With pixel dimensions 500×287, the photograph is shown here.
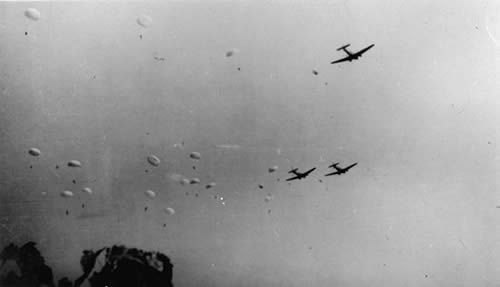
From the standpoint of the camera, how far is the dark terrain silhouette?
39.4 feet

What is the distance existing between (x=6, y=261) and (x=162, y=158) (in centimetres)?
464

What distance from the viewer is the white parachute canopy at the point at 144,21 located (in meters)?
9.88

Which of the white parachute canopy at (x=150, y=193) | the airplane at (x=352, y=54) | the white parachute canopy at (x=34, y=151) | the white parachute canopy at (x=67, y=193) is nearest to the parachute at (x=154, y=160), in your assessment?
the white parachute canopy at (x=150, y=193)

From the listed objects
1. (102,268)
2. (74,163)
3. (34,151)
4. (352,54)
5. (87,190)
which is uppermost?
(352,54)

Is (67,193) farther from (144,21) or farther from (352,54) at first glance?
(352,54)

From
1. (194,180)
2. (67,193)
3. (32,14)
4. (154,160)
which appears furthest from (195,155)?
(32,14)

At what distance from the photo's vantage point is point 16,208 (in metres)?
10.3

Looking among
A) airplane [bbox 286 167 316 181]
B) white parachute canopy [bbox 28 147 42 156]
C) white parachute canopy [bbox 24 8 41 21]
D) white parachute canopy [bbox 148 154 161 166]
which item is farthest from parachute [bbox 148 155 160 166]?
white parachute canopy [bbox 24 8 41 21]

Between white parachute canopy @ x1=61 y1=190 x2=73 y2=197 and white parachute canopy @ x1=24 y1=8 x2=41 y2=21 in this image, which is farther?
white parachute canopy @ x1=61 y1=190 x2=73 y2=197

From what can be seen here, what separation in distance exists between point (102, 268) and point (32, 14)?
6.99 m

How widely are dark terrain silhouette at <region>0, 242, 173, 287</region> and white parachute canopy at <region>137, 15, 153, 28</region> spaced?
235 inches

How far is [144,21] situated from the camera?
9.99m

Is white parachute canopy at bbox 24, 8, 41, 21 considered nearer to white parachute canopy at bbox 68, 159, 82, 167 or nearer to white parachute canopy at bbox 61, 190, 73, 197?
white parachute canopy at bbox 68, 159, 82, 167

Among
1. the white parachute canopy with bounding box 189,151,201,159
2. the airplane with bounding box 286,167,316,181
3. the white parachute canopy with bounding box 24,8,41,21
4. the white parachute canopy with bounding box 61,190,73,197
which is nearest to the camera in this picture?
the white parachute canopy with bounding box 24,8,41,21
